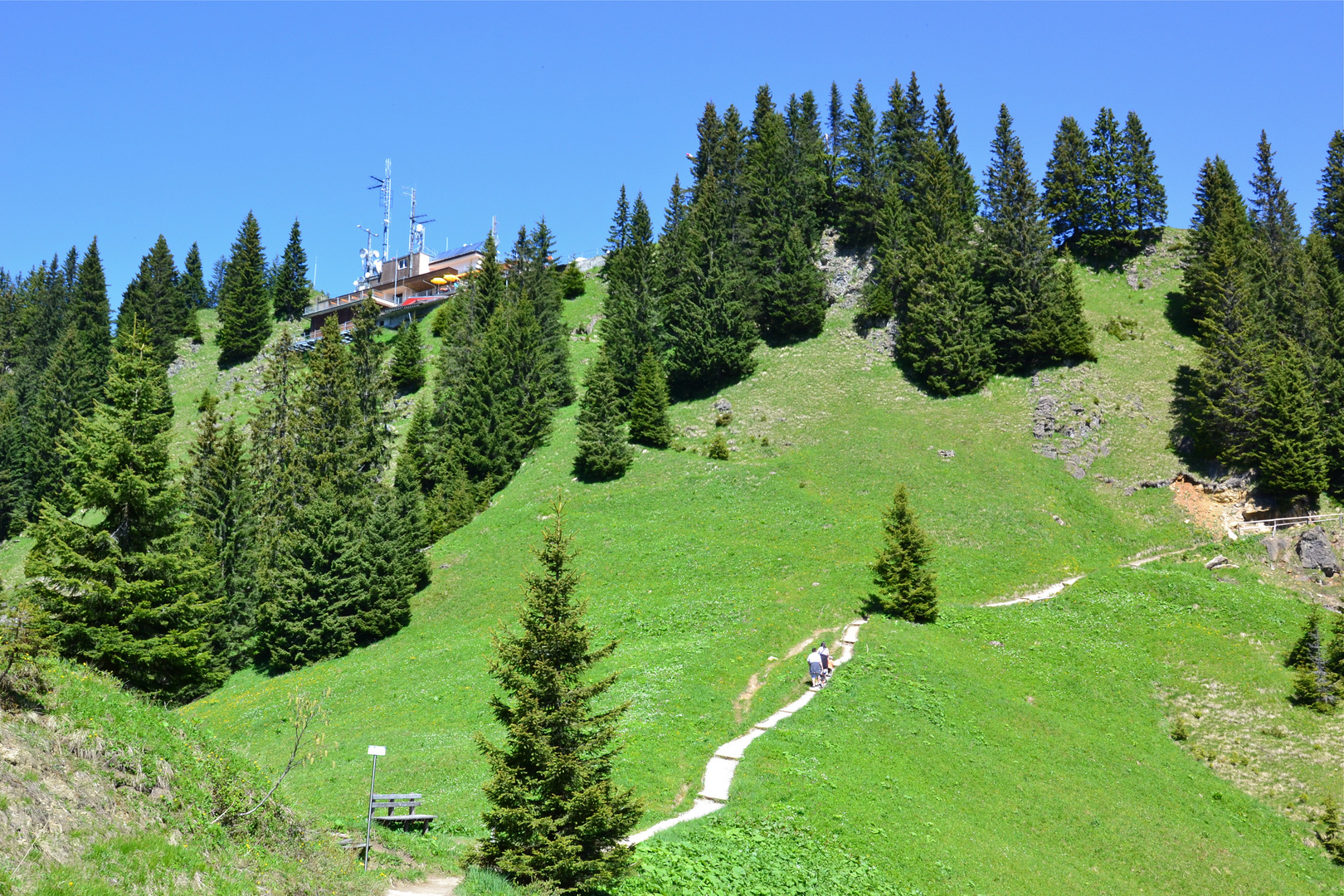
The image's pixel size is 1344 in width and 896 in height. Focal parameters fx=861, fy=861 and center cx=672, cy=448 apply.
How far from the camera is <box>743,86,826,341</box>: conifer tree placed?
238 feet

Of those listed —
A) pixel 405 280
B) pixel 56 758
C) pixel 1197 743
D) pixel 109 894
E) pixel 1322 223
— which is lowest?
pixel 1197 743

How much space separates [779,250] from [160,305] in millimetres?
70594

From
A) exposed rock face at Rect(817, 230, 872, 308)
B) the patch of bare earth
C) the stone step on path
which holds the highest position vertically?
exposed rock face at Rect(817, 230, 872, 308)

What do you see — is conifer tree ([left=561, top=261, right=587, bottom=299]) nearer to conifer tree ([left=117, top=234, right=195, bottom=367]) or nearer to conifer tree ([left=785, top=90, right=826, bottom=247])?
conifer tree ([left=785, top=90, right=826, bottom=247])

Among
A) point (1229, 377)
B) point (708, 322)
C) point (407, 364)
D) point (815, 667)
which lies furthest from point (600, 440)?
point (1229, 377)

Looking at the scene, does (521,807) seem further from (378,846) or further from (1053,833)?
(1053,833)

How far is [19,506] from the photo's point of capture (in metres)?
71.8

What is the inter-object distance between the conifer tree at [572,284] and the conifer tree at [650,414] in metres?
38.3

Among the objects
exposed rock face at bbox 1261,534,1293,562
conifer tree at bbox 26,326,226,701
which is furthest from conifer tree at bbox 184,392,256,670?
exposed rock face at bbox 1261,534,1293,562

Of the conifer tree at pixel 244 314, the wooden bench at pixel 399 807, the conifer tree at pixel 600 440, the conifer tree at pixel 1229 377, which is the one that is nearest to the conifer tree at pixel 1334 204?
the conifer tree at pixel 1229 377

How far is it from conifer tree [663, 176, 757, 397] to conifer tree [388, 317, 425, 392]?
25421mm

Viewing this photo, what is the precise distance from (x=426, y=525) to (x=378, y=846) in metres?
31.7

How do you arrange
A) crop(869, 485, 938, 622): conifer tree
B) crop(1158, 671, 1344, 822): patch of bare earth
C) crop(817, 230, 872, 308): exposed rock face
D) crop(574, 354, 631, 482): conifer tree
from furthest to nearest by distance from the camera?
crop(817, 230, 872, 308): exposed rock face, crop(574, 354, 631, 482): conifer tree, crop(869, 485, 938, 622): conifer tree, crop(1158, 671, 1344, 822): patch of bare earth

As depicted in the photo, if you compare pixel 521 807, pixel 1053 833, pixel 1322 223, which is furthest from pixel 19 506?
pixel 1322 223
